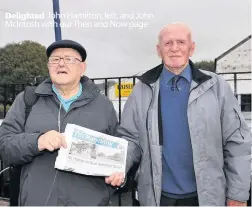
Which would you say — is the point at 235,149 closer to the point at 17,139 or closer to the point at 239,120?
the point at 239,120

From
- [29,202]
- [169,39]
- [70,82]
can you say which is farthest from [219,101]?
[29,202]

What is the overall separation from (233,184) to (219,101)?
1.86 feet

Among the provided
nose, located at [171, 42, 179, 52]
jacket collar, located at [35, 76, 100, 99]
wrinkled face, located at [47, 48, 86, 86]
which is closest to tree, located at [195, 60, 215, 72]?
nose, located at [171, 42, 179, 52]

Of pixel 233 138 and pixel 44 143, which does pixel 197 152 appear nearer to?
pixel 233 138

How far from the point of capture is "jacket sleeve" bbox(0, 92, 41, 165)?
1999 mm

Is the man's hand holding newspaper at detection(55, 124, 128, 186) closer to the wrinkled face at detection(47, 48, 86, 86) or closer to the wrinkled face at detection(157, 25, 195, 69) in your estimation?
the wrinkled face at detection(47, 48, 86, 86)

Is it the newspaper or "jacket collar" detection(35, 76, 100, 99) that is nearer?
the newspaper

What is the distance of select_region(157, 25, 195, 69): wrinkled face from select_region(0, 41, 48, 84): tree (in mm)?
32349

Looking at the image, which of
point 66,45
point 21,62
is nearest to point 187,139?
point 66,45

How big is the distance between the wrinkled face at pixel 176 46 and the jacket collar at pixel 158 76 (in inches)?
3.8

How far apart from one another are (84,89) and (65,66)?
21 centimetres

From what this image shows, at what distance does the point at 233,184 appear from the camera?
2.18m

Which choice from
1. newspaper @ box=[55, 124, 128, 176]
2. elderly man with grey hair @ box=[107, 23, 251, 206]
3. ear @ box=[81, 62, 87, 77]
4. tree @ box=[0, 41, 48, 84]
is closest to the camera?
newspaper @ box=[55, 124, 128, 176]

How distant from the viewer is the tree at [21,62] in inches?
1371
